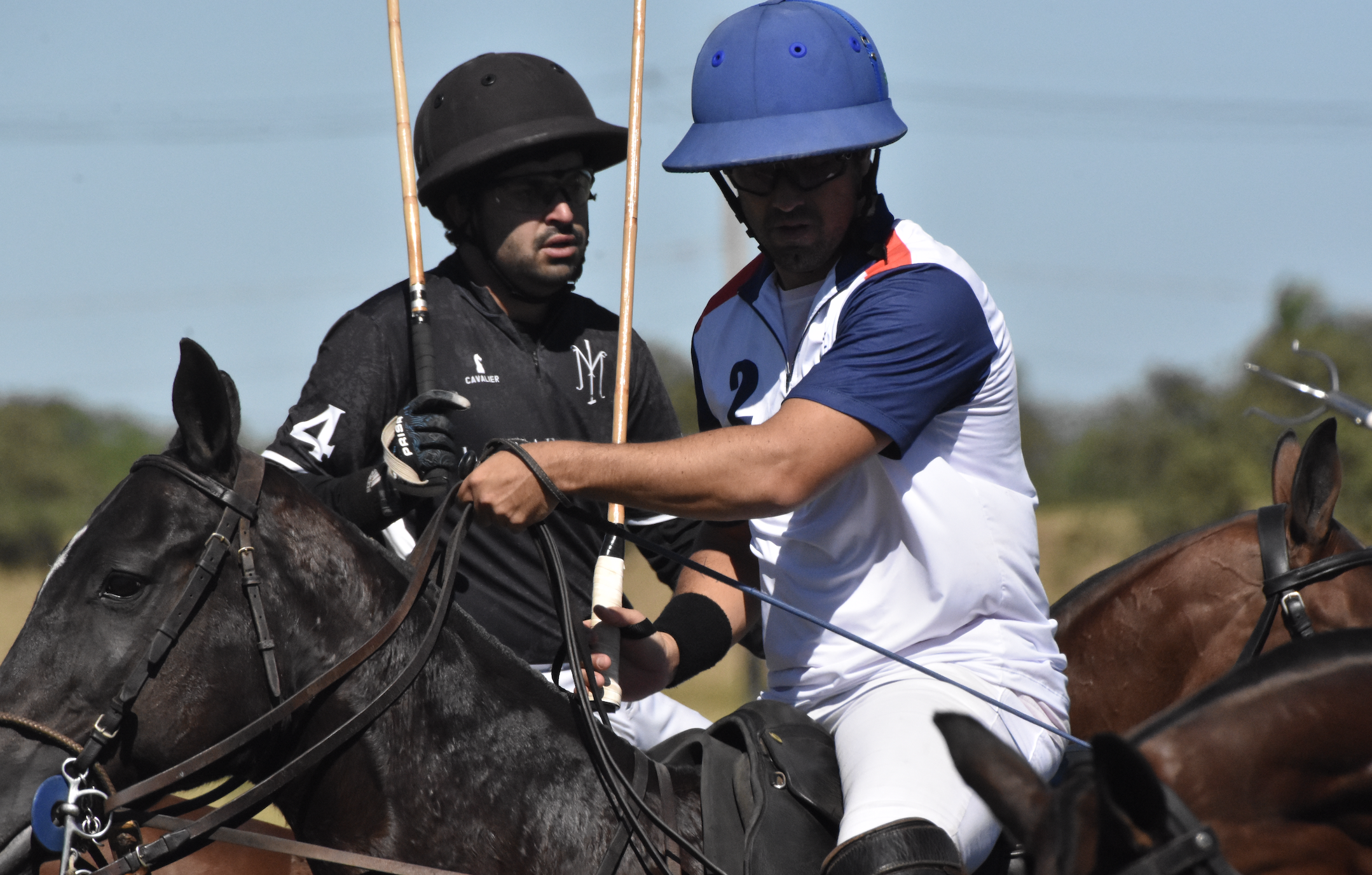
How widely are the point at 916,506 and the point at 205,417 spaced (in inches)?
59.1

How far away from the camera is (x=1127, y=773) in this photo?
175 cm

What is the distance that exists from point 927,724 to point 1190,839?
3.38ft

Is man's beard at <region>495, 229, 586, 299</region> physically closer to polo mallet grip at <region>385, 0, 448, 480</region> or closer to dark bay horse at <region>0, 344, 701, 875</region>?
polo mallet grip at <region>385, 0, 448, 480</region>

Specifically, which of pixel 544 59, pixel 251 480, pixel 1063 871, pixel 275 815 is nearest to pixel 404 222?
pixel 544 59

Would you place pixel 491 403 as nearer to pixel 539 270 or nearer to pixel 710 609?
pixel 539 270

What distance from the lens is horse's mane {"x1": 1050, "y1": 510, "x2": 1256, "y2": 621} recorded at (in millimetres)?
3902

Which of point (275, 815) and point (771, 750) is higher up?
point (771, 750)

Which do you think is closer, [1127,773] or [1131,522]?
[1127,773]

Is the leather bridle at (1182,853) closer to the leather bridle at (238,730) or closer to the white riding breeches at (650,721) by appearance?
the leather bridle at (238,730)

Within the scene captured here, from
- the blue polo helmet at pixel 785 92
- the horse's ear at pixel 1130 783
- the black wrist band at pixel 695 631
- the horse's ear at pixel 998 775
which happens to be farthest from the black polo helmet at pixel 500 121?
the horse's ear at pixel 1130 783

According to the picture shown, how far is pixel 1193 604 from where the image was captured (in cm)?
379

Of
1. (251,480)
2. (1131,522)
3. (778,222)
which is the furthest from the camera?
(1131,522)

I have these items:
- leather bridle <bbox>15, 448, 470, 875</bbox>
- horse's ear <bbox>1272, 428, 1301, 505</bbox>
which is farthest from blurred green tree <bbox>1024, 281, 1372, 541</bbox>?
leather bridle <bbox>15, 448, 470, 875</bbox>

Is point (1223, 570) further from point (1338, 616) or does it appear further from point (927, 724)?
point (927, 724)
